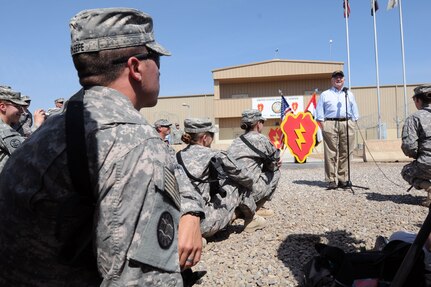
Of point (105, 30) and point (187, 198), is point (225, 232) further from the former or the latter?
point (105, 30)

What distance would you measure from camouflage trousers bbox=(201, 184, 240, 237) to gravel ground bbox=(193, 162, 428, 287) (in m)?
0.23

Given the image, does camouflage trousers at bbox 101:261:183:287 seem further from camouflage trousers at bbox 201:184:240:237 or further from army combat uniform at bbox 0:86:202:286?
camouflage trousers at bbox 201:184:240:237

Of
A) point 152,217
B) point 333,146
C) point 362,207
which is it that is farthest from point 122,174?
point 333,146

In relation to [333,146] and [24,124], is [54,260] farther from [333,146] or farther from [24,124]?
[333,146]

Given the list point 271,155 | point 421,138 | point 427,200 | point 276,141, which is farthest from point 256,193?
point 276,141

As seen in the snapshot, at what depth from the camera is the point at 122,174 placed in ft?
3.67

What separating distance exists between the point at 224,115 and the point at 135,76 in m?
30.5

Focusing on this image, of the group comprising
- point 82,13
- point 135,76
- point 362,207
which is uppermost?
point 82,13

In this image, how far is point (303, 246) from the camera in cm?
443

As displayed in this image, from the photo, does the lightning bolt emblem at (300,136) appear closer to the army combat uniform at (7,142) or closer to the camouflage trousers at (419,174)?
the camouflage trousers at (419,174)

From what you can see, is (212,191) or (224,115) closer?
(212,191)

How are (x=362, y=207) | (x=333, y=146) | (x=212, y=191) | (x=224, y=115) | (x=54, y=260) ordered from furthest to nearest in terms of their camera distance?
(x=224, y=115)
(x=333, y=146)
(x=362, y=207)
(x=212, y=191)
(x=54, y=260)

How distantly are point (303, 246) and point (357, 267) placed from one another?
6.26 ft

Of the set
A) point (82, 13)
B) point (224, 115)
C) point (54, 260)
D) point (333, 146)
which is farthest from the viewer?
point (224, 115)
